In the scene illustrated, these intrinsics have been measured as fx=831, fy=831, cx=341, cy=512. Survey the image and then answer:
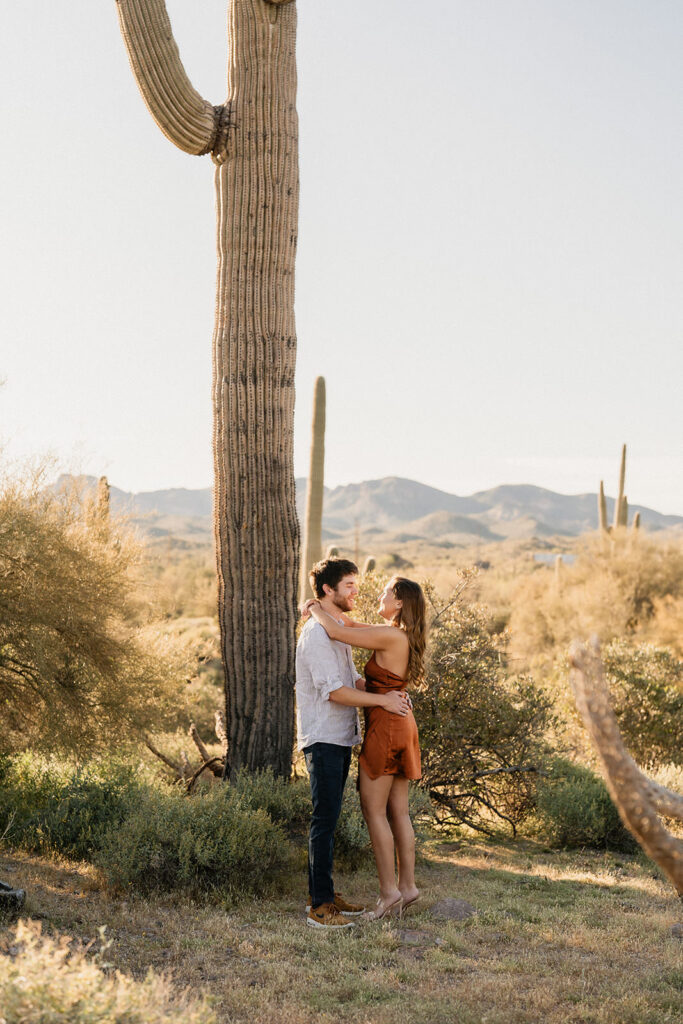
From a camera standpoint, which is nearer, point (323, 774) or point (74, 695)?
point (323, 774)

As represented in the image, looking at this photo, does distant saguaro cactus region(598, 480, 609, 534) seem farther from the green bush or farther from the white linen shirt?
the white linen shirt

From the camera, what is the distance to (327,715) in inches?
192

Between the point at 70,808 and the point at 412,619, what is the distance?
9.79 feet

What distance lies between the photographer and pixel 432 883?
19.0 feet

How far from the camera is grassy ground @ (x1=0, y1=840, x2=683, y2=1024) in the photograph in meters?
3.48

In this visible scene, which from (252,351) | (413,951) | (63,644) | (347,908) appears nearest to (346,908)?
(347,908)

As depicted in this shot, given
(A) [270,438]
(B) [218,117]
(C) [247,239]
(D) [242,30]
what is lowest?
(A) [270,438]

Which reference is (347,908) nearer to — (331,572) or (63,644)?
(331,572)

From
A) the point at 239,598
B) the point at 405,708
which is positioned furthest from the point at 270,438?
the point at 405,708

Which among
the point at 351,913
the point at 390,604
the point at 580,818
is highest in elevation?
the point at 390,604

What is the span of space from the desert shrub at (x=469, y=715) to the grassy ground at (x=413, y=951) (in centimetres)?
170

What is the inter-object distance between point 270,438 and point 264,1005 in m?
3.82

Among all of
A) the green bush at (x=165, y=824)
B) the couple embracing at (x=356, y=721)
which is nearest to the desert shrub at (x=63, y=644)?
the green bush at (x=165, y=824)

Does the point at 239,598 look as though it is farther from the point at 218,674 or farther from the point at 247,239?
the point at 218,674
